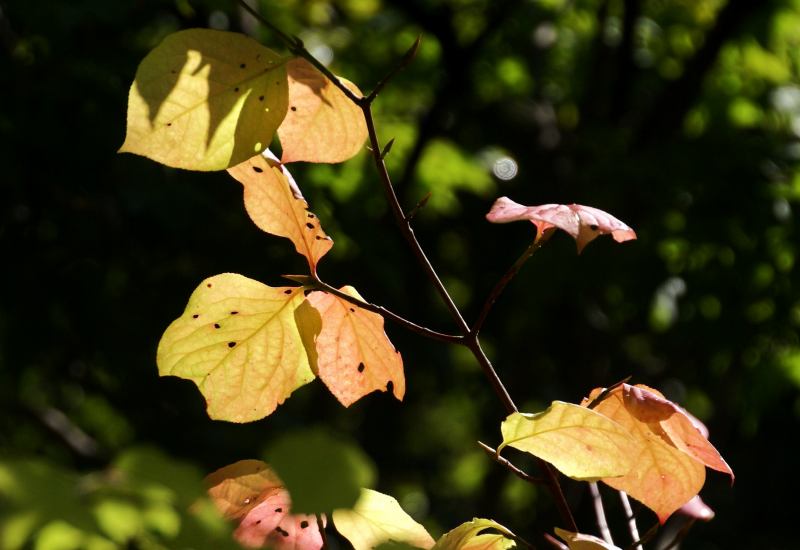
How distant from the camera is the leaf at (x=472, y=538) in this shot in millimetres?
551

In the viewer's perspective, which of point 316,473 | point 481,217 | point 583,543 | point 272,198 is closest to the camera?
point 316,473

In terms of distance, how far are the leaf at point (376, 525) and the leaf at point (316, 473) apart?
0.78 ft

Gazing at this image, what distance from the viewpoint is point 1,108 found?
2.09 meters

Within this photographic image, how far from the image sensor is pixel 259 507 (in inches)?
23.5

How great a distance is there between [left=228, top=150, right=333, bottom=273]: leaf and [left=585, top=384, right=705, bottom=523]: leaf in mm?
222

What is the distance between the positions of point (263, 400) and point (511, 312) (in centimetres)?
282

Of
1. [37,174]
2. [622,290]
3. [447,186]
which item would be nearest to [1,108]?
[37,174]

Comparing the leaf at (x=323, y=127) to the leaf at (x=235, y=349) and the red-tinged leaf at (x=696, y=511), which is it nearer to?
the leaf at (x=235, y=349)

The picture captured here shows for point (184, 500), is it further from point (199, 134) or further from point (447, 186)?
point (447, 186)

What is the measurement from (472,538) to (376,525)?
0.07 meters

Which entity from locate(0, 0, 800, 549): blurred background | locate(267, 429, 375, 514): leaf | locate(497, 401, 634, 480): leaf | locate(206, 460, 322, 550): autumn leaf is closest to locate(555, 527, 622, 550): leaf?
locate(497, 401, 634, 480): leaf

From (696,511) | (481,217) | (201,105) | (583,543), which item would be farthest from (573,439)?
(481,217)

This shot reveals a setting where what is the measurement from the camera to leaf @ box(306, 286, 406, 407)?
2.16 feet

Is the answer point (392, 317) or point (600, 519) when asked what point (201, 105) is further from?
point (600, 519)
